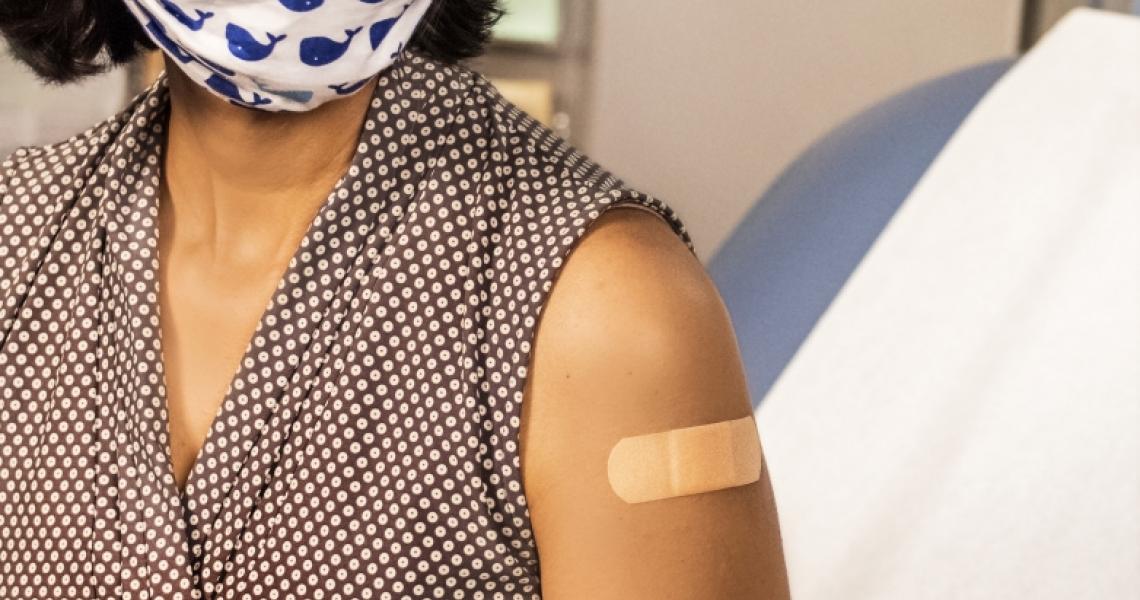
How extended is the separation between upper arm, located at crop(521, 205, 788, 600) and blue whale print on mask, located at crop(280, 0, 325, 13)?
0.22 meters

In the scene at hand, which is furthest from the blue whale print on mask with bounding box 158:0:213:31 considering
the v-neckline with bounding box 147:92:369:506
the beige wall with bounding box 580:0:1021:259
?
the beige wall with bounding box 580:0:1021:259

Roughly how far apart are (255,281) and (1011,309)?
117cm

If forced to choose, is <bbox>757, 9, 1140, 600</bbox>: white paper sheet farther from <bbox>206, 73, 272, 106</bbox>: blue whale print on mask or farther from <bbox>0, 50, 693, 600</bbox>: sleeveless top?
<bbox>206, 73, 272, 106</bbox>: blue whale print on mask

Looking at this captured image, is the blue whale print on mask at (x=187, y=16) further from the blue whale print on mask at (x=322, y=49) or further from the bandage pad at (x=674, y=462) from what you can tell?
the bandage pad at (x=674, y=462)

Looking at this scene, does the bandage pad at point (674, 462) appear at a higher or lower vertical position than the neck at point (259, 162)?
lower

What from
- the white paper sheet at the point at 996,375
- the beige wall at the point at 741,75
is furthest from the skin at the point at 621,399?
the beige wall at the point at 741,75

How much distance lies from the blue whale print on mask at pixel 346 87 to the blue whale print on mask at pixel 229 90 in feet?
0.14

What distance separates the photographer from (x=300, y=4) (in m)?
0.81

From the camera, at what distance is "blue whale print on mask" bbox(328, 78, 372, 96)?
85cm

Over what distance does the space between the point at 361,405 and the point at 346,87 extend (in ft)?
0.66

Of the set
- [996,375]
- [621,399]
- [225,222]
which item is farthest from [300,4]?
[996,375]

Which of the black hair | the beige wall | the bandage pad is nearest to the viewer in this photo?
the bandage pad

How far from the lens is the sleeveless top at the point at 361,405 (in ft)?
2.76

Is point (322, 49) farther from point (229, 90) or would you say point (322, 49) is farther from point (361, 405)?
point (361, 405)
